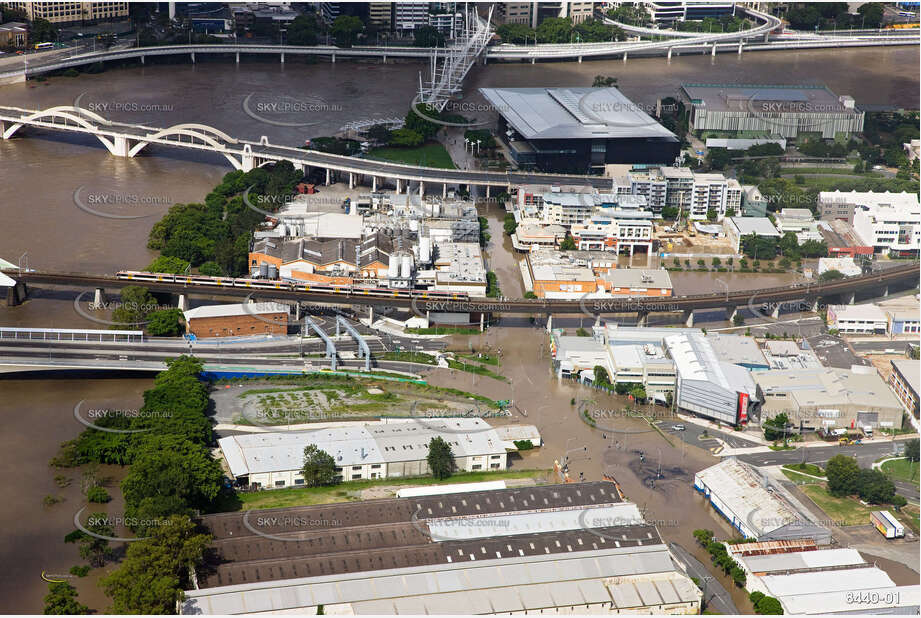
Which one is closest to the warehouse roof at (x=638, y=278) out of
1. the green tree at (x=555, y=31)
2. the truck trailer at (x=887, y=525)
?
the truck trailer at (x=887, y=525)

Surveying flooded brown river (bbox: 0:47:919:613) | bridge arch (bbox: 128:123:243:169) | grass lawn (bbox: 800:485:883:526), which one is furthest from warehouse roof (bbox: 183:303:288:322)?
grass lawn (bbox: 800:485:883:526)

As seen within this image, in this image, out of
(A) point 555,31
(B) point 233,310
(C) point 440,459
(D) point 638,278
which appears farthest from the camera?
(A) point 555,31

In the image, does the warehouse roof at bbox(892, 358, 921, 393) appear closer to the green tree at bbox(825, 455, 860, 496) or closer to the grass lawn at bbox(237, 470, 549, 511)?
the green tree at bbox(825, 455, 860, 496)

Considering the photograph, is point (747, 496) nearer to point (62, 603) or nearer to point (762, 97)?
point (62, 603)

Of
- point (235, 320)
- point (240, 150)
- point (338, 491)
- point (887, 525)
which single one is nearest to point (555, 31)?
point (240, 150)

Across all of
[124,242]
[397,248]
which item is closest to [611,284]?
[397,248]

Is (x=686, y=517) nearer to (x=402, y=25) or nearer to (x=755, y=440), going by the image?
(x=755, y=440)
